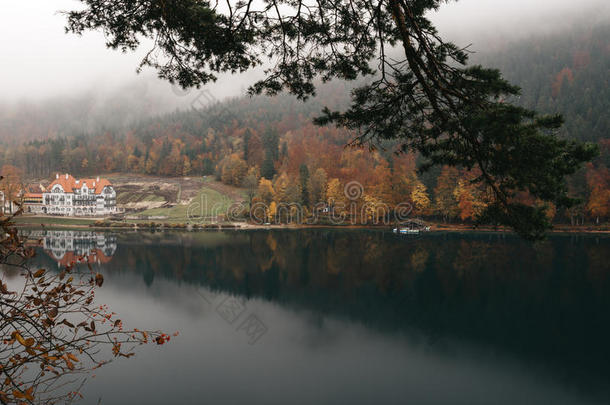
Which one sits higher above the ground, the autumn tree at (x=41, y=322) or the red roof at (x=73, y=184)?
the red roof at (x=73, y=184)

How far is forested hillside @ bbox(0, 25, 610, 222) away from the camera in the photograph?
47.3 m

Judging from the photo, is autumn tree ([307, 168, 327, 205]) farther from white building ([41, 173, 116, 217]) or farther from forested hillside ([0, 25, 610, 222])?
white building ([41, 173, 116, 217])

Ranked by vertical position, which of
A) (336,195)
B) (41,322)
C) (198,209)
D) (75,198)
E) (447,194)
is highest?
(447,194)

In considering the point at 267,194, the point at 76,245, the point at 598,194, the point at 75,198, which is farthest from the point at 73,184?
the point at 598,194

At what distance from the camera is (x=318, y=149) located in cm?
7412

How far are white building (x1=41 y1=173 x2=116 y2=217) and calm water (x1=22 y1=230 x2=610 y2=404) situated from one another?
1182 inches

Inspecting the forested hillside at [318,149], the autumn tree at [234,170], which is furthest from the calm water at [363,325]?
the autumn tree at [234,170]

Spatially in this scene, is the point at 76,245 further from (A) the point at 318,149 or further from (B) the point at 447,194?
(A) the point at 318,149

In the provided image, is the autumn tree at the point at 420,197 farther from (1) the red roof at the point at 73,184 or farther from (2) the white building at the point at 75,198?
(1) the red roof at the point at 73,184

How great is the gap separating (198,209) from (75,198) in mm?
21638

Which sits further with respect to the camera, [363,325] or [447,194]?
[447,194]

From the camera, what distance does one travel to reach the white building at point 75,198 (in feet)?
189

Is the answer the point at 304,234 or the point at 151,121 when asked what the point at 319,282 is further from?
the point at 151,121

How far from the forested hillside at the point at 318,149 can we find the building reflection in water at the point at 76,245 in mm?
23699
